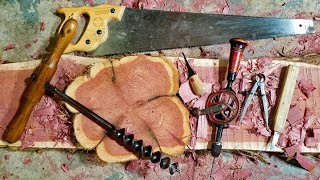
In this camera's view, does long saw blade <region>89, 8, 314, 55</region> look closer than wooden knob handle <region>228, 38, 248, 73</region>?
No

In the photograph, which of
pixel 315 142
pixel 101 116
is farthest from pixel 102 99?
pixel 315 142

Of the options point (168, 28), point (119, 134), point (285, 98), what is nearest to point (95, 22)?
point (168, 28)

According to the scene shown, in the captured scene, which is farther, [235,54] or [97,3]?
[97,3]

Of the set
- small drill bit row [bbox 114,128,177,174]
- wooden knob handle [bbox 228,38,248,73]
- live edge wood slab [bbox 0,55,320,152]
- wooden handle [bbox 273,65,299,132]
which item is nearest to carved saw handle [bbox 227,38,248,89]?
wooden knob handle [bbox 228,38,248,73]

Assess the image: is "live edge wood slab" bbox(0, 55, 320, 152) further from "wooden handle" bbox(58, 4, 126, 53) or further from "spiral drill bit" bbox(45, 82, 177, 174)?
"spiral drill bit" bbox(45, 82, 177, 174)

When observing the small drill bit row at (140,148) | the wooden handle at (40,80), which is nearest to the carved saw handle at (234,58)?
the small drill bit row at (140,148)

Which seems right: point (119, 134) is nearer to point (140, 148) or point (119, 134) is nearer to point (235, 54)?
point (140, 148)
